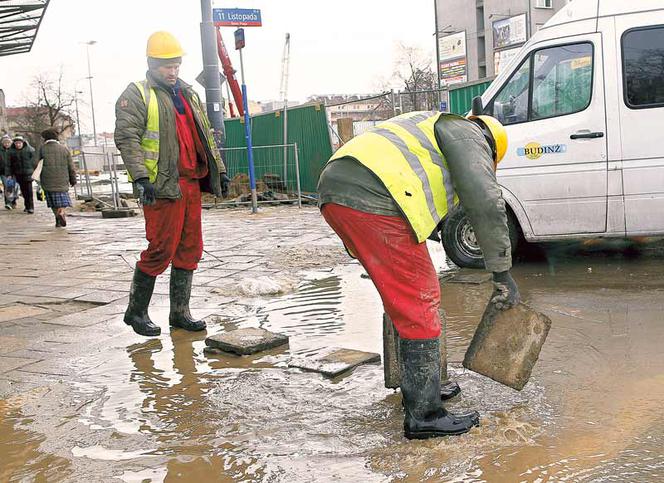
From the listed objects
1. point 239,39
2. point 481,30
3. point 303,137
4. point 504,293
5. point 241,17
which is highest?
point 481,30

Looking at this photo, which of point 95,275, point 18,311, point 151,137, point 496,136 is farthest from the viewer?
point 95,275

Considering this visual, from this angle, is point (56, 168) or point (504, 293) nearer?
point (504, 293)

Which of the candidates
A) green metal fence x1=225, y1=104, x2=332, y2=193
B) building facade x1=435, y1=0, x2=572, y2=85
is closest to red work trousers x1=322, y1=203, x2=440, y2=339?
green metal fence x1=225, y1=104, x2=332, y2=193

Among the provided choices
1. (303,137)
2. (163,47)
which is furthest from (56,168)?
(163,47)

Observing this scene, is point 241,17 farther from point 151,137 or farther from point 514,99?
point 151,137

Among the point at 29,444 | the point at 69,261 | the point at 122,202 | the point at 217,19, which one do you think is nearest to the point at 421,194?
the point at 29,444

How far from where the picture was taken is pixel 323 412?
3.59 m

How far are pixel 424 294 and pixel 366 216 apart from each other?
0.42 m

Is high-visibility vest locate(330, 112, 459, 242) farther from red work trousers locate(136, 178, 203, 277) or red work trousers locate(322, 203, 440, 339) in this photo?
red work trousers locate(136, 178, 203, 277)

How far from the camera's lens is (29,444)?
3.38 metres

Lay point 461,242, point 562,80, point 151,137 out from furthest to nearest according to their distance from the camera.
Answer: point 461,242
point 562,80
point 151,137

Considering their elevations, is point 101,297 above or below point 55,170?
below

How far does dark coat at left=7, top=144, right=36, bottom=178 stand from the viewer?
16797mm

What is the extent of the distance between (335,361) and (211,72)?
11.9 m
